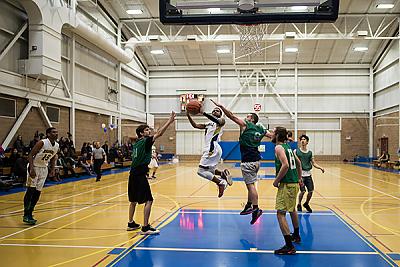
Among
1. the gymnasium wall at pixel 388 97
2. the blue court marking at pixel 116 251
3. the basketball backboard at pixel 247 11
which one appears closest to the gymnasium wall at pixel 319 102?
the gymnasium wall at pixel 388 97

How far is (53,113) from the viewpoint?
19.0 m

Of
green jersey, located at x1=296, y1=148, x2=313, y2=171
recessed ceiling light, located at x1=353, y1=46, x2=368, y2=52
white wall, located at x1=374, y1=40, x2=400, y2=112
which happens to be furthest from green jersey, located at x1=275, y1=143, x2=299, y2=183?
recessed ceiling light, located at x1=353, y1=46, x2=368, y2=52

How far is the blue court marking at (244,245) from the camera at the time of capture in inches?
205

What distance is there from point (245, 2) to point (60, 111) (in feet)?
48.8

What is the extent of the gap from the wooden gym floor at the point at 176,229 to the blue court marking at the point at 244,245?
14mm

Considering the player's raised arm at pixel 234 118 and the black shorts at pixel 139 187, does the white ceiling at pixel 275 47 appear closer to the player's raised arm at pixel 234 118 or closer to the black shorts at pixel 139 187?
the player's raised arm at pixel 234 118

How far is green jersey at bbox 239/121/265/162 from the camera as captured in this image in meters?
7.12

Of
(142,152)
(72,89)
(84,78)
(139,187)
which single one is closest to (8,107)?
(72,89)

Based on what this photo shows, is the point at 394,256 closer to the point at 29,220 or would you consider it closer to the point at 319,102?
the point at 29,220

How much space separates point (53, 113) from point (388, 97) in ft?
79.7

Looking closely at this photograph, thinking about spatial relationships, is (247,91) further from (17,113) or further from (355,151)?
(17,113)

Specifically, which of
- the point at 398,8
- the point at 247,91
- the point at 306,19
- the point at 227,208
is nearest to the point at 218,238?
the point at 227,208

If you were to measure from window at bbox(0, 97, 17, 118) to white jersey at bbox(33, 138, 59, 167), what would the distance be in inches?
349

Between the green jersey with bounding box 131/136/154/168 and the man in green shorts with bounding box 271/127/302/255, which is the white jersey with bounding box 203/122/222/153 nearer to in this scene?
the green jersey with bounding box 131/136/154/168
